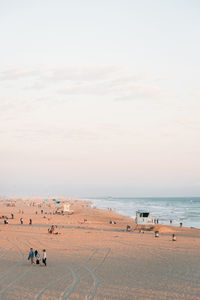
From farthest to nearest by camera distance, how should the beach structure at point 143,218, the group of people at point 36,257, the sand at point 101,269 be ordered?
the beach structure at point 143,218 → the group of people at point 36,257 → the sand at point 101,269

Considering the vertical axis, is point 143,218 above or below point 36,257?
above

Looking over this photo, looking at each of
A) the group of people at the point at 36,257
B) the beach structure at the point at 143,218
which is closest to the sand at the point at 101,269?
the group of people at the point at 36,257

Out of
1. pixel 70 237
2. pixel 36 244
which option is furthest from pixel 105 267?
pixel 70 237

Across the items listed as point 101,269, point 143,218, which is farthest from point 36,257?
point 143,218

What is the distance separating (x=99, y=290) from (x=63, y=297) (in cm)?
192

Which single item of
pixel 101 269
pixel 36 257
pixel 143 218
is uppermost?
pixel 143 218

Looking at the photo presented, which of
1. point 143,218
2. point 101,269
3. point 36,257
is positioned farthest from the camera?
point 143,218

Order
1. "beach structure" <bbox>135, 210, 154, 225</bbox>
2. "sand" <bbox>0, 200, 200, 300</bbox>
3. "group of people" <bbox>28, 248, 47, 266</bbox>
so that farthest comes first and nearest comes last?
"beach structure" <bbox>135, 210, 154, 225</bbox>, "group of people" <bbox>28, 248, 47, 266</bbox>, "sand" <bbox>0, 200, 200, 300</bbox>

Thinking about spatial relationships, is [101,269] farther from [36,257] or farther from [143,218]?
[143,218]

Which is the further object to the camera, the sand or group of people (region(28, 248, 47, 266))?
group of people (region(28, 248, 47, 266))

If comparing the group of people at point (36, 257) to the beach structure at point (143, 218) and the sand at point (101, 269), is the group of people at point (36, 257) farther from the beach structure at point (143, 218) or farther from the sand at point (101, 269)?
the beach structure at point (143, 218)

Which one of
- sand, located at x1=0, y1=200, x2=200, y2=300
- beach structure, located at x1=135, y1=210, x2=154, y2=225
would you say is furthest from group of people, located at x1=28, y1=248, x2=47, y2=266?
beach structure, located at x1=135, y1=210, x2=154, y2=225

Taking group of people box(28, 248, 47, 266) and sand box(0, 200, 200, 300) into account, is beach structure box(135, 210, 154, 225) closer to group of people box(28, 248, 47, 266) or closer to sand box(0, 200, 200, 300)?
sand box(0, 200, 200, 300)

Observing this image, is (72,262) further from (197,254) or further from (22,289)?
(197,254)
